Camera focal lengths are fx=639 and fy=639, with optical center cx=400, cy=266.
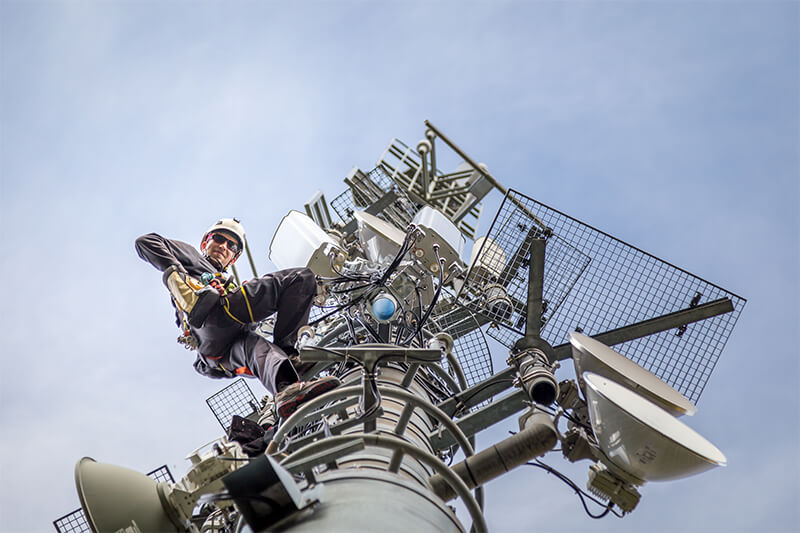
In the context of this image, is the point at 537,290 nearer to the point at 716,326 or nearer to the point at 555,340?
the point at 555,340

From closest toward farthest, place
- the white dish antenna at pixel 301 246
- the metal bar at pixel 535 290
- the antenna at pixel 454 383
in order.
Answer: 1. the antenna at pixel 454 383
2. the metal bar at pixel 535 290
3. the white dish antenna at pixel 301 246

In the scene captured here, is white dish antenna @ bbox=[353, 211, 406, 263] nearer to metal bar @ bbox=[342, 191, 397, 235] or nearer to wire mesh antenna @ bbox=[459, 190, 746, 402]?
wire mesh antenna @ bbox=[459, 190, 746, 402]

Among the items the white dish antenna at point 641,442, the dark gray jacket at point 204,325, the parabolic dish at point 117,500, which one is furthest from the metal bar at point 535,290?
the parabolic dish at point 117,500

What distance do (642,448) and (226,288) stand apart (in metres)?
4.11

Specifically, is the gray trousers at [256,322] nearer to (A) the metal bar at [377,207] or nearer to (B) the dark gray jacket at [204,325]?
(B) the dark gray jacket at [204,325]

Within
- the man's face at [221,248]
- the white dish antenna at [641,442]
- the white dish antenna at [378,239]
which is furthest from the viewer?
the man's face at [221,248]

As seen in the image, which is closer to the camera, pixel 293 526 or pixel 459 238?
pixel 293 526

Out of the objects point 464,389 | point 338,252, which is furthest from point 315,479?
point 338,252

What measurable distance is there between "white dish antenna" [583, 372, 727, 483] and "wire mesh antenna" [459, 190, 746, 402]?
1787 mm

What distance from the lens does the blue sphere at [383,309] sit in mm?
4742

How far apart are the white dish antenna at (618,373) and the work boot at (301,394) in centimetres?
196

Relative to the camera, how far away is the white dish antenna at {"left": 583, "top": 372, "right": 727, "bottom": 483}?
3777 mm

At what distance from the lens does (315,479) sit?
9.50 ft

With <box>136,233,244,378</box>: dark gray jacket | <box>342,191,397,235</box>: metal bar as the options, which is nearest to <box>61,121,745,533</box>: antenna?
<box>136,233,244,378</box>: dark gray jacket
